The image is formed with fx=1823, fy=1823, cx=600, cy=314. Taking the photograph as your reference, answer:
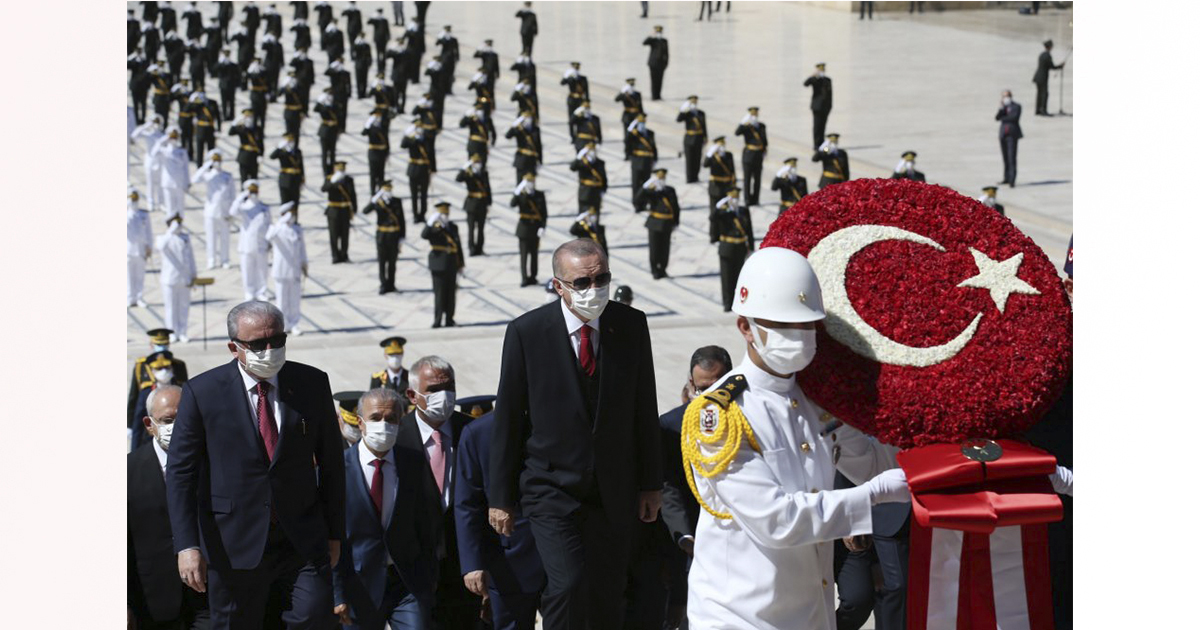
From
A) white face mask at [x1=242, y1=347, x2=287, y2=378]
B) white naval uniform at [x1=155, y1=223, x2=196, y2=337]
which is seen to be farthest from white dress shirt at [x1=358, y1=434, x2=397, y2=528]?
white naval uniform at [x1=155, y1=223, x2=196, y2=337]

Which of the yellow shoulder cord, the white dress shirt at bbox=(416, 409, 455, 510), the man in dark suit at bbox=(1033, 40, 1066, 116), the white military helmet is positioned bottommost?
the white dress shirt at bbox=(416, 409, 455, 510)

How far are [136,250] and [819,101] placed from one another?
11.7 metres

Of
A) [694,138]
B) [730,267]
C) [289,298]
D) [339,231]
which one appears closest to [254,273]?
[289,298]

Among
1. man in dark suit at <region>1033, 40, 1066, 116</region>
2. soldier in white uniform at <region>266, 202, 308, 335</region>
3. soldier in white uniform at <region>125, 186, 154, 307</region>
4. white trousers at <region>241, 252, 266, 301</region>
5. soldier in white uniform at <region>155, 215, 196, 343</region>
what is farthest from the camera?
man in dark suit at <region>1033, 40, 1066, 116</region>

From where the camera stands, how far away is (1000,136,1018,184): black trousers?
2442cm

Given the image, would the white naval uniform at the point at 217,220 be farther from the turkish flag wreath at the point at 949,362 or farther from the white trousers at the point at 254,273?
the turkish flag wreath at the point at 949,362

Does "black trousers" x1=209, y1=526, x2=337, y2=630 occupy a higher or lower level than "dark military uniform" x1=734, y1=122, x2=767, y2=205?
lower

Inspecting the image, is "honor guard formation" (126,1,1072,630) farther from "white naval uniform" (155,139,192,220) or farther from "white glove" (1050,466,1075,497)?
"white glove" (1050,466,1075,497)

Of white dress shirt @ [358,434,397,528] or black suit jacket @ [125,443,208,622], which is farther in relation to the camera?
white dress shirt @ [358,434,397,528]

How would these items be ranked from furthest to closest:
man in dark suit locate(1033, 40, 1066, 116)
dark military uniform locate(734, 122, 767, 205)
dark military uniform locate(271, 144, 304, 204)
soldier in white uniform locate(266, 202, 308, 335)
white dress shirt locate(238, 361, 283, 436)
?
1. man in dark suit locate(1033, 40, 1066, 116)
2. dark military uniform locate(734, 122, 767, 205)
3. dark military uniform locate(271, 144, 304, 204)
4. soldier in white uniform locate(266, 202, 308, 335)
5. white dress shirt locate(238, 361, 283, 436)

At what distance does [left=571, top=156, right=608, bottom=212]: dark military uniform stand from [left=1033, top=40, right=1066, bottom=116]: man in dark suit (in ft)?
33.7

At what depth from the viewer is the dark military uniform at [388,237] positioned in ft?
65.3

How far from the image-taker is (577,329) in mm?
5641

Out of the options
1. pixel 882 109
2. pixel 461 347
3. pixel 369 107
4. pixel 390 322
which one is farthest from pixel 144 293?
pixel 882 109
